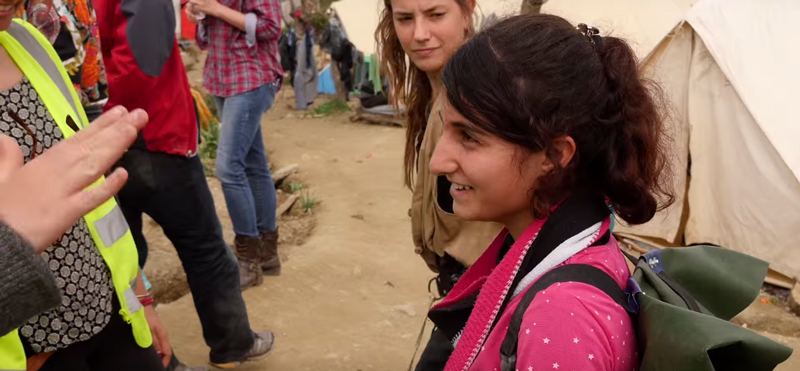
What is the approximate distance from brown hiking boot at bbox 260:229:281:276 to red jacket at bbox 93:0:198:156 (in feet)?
5.97

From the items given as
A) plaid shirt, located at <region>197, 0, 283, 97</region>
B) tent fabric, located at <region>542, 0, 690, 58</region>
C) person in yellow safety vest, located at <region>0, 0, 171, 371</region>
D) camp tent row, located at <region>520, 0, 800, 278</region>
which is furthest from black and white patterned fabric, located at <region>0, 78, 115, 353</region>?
tent fabric, located at <region>542, 0, 690, 58</region>

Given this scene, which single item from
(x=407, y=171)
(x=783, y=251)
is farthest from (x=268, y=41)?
(x=783, y=251)

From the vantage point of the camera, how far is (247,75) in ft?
13.6

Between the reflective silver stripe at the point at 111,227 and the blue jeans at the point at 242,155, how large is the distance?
235 centimetres

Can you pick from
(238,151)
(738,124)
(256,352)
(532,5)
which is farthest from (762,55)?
(256,352)

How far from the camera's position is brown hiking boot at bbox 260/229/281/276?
455 centimetres

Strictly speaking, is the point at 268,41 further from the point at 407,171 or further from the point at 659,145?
the point at 659,145

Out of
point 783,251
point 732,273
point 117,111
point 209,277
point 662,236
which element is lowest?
point 662,236

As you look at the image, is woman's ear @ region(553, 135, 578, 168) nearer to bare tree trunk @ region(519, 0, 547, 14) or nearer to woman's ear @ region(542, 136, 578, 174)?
woman's ear @ region(542, 136, 578, 174)

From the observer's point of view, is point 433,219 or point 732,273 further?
point 433,219

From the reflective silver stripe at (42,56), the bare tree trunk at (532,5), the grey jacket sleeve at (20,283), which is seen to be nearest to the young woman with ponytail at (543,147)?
the grey jacket sleeve at (20,283)

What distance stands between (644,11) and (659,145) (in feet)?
17.3

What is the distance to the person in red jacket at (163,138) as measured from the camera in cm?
257

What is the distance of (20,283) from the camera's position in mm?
1040
